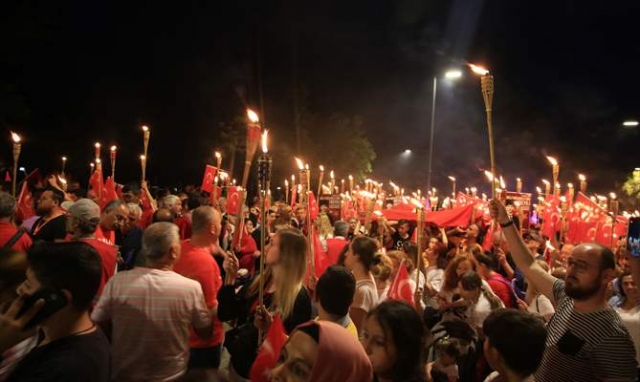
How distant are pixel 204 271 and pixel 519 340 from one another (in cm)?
286

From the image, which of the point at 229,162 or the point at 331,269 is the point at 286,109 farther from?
the point at 331,269

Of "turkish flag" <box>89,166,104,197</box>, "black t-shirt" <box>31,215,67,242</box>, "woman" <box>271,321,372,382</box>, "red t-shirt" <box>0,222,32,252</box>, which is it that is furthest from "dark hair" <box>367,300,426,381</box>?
"turkish flag" <box>89,166,104,197</box>

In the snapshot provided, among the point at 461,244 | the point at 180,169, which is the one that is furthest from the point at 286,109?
the point at 461,244

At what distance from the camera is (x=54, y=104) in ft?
95.0

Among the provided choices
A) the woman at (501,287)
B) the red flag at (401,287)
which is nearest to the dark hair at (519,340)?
the red flag at (401,287)

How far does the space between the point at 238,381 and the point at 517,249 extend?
246cm

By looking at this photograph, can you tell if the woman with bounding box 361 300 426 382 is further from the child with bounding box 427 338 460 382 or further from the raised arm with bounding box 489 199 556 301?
the raised arm with bounding box 489 199 556 301

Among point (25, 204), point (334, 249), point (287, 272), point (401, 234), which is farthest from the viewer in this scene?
point (401, 234)

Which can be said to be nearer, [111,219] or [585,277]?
[585,277]

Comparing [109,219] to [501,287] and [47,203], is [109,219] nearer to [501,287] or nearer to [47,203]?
[47,203]

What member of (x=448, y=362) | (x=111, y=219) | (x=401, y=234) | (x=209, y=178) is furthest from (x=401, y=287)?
(x=209, y=178)

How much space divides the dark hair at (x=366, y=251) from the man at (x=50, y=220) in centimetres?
335

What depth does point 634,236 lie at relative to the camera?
3465mm

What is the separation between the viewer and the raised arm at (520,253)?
14.7ft
